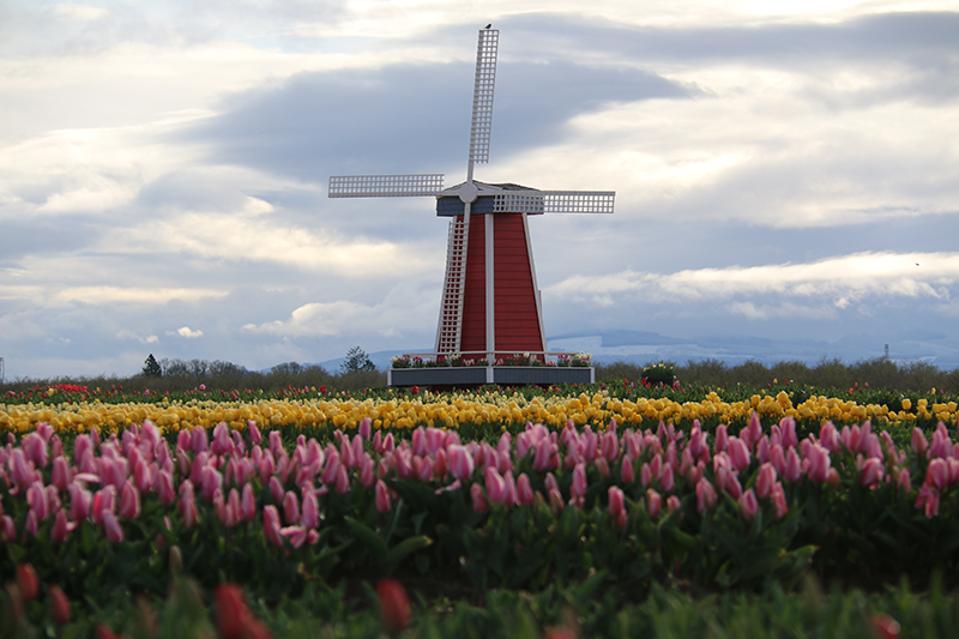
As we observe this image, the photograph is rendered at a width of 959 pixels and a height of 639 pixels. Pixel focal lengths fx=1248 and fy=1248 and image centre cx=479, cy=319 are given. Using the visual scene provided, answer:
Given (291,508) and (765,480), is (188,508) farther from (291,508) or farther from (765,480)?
(765,480)

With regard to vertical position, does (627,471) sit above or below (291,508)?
above

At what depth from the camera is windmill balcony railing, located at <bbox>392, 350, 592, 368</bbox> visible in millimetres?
29031

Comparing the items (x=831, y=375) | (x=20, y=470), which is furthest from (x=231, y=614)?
(x=831, y=375)

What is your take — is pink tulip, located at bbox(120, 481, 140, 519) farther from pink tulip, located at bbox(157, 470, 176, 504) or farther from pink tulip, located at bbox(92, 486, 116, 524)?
pink tulip, located at bbox(157, 470, 176, 504)

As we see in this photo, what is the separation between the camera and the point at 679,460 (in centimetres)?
758

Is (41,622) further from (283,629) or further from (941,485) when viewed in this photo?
(941,485)

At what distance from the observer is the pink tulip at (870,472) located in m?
6.70

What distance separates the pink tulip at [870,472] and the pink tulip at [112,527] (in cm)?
389

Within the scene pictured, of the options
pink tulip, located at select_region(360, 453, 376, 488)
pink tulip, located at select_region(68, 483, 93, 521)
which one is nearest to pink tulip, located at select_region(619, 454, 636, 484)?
pink tulip, located at select_region(360, 453, 376, 488)

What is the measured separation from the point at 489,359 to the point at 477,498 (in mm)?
22638

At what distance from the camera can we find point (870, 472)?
6715 millimetres

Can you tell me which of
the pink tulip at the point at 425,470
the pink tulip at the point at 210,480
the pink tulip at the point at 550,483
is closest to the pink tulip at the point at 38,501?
the pink tulip at the point at 210,480

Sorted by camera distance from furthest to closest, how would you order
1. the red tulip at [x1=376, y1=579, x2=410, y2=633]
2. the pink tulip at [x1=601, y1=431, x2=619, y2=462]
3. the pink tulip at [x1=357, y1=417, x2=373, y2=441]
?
the pink tulip at [x1=357, y1=417, x2=373, y2=441] → the pink tulip at [x1=601, y1=431, x2=619, y2=462] → the red tulip at [x1=376, y1=579, x2=410, y2=633]

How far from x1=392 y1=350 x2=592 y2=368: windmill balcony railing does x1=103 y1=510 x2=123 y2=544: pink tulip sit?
22.8 metres
